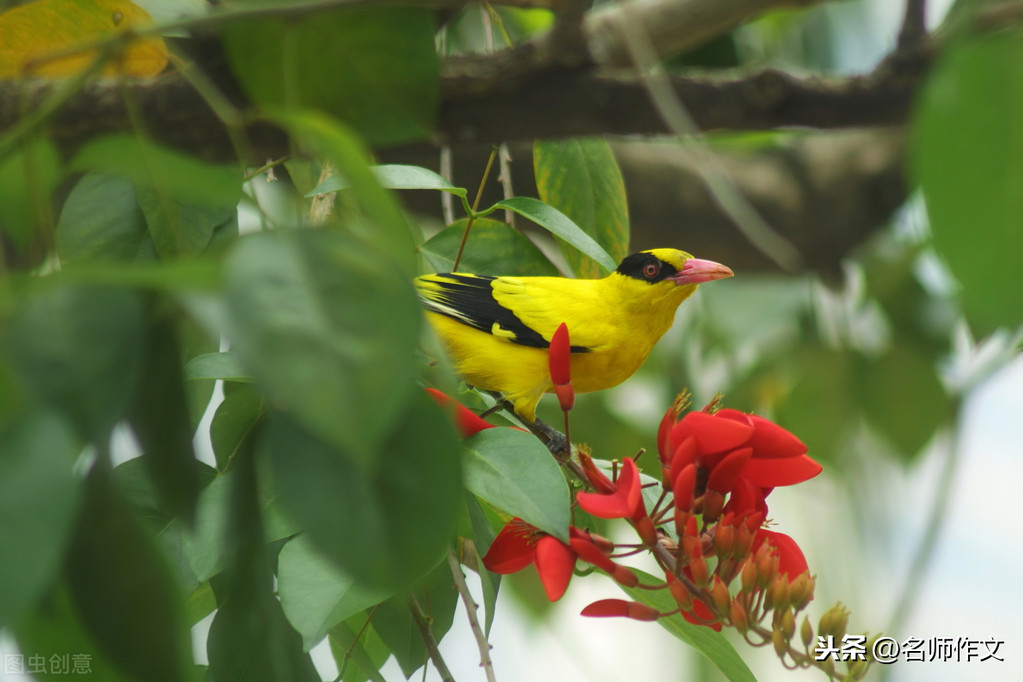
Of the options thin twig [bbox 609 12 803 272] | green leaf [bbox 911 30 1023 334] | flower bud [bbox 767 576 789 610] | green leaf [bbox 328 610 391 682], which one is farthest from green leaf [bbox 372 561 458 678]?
green leaf [bbox 911 30 1023 334]

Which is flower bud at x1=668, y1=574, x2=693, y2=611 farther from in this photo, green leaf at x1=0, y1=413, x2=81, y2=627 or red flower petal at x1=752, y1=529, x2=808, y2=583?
green leaf at x1=0, y1=413, x2=81, y2=627

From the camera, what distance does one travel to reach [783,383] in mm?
2867

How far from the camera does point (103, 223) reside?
3.26ft

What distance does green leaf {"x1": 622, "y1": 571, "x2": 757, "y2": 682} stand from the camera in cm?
100

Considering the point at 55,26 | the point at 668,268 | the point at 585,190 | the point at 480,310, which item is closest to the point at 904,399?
the point at 668,268

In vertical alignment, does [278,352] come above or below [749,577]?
above

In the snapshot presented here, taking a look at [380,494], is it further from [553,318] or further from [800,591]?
[553,318]

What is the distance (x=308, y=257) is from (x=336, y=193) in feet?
2.63

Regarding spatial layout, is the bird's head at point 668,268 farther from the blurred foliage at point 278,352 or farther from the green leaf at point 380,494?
the green leaf at point 380,494

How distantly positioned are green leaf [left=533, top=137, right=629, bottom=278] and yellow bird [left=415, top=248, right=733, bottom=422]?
1.32 feet

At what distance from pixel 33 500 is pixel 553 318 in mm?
1611

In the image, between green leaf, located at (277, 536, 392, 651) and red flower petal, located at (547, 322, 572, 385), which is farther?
red flower petal, located at (547, 322, 572, 385)

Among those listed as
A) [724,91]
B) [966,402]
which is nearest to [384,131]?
[724,91]

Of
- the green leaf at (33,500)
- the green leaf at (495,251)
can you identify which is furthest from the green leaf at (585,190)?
the green leaf at (33,500)
